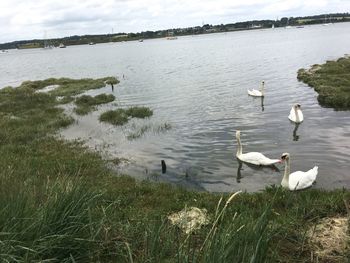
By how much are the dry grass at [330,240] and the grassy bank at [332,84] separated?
59.4 feet

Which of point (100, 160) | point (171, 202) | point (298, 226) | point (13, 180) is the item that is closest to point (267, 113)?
point (100, 160)

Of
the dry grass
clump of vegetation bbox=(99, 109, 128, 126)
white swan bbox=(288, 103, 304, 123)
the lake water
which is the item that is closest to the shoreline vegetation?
the dry grass

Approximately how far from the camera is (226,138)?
20.5 metres

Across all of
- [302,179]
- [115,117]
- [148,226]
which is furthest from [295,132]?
[148,226]

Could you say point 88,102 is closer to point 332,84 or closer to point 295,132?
point 295,132

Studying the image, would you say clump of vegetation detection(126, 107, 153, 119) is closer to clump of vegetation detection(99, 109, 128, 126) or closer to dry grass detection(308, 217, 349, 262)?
clump of vegetation detection(99, 109, 128, 126)

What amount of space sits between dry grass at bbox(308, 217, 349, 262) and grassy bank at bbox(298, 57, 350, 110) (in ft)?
59.4

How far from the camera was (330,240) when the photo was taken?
7758 millimetres

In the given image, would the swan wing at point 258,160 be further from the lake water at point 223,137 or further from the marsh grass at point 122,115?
the marsh grass at point 122,115

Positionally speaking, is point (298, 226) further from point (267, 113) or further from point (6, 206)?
point (267, 113)

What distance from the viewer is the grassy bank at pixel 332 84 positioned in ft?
85.7

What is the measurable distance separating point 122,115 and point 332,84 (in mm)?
15895

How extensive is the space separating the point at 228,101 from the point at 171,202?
68.0ft

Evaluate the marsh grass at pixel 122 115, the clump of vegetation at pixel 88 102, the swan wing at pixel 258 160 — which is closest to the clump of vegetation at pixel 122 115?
the marsh grass at pixel 122 115
